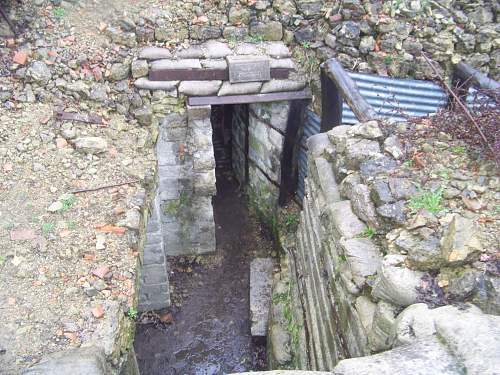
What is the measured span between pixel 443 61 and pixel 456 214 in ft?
9.62

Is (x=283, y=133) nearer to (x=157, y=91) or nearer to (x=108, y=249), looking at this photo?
(x=157, y=91)

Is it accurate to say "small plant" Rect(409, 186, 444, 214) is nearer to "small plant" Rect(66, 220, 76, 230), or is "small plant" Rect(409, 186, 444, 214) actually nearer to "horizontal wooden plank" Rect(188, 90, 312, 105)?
"small plant" Rect(66, 220, 76, 230)

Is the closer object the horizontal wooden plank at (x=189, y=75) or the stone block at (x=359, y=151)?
the stone block at (x=359, y=151)

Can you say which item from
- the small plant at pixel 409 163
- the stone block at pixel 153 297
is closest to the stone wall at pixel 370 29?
the small plant at pixel 409 163

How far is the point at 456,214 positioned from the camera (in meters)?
2.74

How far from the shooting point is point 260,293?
564 centimetres

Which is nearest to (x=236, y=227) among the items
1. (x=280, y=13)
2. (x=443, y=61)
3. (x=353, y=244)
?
(x=280, y=13)

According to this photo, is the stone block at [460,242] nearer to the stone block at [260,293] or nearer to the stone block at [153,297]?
the stone block at [260,293]

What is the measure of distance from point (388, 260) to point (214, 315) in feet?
12.0

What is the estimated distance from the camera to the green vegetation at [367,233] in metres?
2.88

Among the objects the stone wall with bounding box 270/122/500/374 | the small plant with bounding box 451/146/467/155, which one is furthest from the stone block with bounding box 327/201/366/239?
the small plant with bounding box 451/146/467/155

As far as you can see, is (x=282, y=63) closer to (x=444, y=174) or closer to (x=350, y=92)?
(x=350, y=92)

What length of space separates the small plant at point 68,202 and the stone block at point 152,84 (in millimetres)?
1582

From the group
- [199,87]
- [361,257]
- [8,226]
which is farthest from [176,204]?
[361,257]
